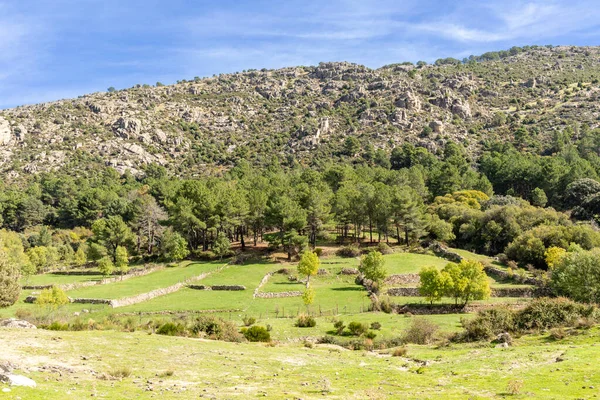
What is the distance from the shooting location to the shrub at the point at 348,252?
7212cm

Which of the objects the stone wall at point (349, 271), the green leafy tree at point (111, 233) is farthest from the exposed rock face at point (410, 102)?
the green leafy tree at point (111, 233)

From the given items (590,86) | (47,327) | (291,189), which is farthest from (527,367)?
(590,86)

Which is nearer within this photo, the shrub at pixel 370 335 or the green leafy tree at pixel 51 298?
the shrub at pixel 370 335

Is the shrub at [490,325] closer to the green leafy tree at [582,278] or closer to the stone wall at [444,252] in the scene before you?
the green leafy tree at [582,278]

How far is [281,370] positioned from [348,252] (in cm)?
5393

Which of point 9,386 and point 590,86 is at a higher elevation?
point 590,86

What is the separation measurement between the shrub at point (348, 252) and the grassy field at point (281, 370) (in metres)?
46.3

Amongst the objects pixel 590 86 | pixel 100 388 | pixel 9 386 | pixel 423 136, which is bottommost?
pixel 100 388

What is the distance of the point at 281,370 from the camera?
1933 centimetres

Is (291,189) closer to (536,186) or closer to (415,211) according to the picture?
(415,211)

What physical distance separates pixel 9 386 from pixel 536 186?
4866 inches

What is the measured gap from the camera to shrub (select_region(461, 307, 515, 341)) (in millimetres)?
28656

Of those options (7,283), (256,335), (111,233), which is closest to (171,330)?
(256,335)

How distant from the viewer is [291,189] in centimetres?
8750
